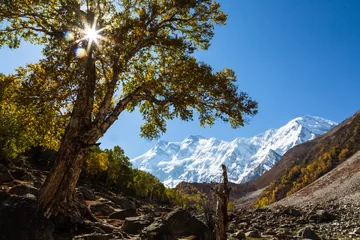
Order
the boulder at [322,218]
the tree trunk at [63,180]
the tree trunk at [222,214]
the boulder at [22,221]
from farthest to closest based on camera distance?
the boulder at [322,218] → the tree trunk at [63,180] → the tree trunk at [222,214] → the boulder at [22,221]

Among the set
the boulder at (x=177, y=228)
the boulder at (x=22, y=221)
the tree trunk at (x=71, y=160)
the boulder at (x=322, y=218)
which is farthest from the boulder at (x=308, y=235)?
the boulder at (x=22, y=221)

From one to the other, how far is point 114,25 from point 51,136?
8571 mm

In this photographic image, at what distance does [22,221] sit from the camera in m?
8.45

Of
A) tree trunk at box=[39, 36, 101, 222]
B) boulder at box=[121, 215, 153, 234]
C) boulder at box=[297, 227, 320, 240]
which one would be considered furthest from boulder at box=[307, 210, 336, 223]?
tree trunk at box=[39, 36, 101, 222]

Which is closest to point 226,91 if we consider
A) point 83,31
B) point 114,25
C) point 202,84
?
point 202,84

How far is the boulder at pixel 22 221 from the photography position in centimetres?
809

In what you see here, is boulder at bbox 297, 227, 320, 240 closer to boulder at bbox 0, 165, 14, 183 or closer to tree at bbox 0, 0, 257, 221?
tree at bbox 0, 0, 257, 221

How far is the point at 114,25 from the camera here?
15.4 m

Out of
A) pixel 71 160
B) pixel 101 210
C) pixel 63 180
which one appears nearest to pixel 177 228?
pixel 63 180

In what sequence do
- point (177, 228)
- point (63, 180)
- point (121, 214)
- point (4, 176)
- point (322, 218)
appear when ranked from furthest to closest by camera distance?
point (322, 218)
point (4, 176)
point (121, 214)
point (177, 228)
point (63, 180)

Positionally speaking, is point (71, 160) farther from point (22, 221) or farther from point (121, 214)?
point (121, 214)

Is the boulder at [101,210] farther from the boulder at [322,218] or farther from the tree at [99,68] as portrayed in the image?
the boulder at [322,218]

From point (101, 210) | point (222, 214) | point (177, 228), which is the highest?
point (101, 210)

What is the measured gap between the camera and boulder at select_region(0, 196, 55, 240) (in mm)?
8086
